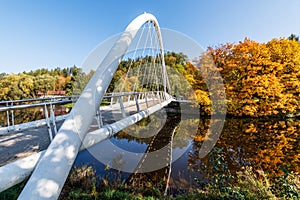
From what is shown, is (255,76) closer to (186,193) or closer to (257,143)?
(257,143)

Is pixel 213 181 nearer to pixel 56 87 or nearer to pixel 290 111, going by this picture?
pixel 290 111

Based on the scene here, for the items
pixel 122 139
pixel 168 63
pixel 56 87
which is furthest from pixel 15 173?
pixel 56 87

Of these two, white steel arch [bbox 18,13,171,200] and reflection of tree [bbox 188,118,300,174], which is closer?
white steel arch [bbox 18,13,171,200]

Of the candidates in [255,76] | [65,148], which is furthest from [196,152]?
[255,76]

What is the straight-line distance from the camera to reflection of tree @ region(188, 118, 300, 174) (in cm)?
640

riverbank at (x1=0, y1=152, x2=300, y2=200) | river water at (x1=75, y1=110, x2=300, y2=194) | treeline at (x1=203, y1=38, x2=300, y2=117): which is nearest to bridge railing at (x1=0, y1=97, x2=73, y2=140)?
riverbank at (x1=0, y1=152, x2=300, y2=200)

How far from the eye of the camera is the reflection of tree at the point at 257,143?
6396 millimetres

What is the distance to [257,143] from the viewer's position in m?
8.84

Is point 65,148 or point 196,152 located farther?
point 196,152

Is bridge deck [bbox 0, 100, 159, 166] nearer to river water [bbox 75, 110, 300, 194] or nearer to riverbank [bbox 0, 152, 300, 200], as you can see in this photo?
riverbank [bbox 0, 152, 300, 200]

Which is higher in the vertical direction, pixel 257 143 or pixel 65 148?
pixel 65 148

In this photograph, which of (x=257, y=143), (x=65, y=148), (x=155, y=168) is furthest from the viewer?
(x=257, y=143)

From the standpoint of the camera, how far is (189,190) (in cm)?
437

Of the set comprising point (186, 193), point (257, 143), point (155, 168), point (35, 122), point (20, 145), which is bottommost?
point (257, 143)
